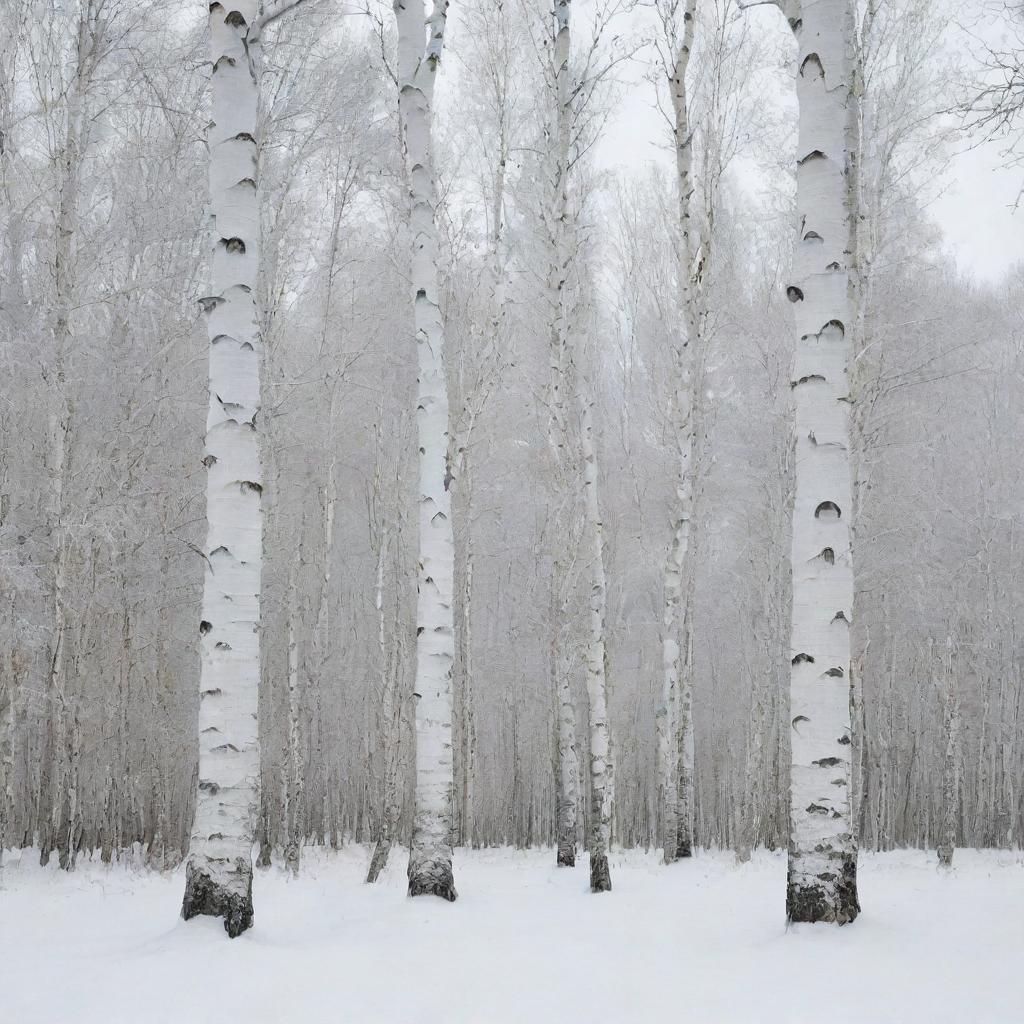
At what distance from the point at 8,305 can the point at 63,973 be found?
820 centimetres

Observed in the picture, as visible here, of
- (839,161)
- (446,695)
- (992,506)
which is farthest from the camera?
(992,506)

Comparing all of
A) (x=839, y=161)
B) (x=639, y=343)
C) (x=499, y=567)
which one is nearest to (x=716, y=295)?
(x=639, y=343)

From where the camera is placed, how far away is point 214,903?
174 inches

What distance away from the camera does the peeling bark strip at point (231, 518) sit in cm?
451

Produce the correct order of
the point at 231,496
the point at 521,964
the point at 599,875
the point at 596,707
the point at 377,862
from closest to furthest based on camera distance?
the point at 521,964 → the point at 231,496 → the point at 599,875 → the point at 596,707 → the point at 377,862

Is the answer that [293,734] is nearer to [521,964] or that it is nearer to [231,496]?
[231,496]

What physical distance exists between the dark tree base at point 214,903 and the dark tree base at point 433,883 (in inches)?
81.5

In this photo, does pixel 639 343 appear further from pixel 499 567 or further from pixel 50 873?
pixel 50 873

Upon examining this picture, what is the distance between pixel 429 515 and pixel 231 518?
232 cm

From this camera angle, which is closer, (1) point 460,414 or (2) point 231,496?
(2) point 231,496

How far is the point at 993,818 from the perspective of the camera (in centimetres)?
1939

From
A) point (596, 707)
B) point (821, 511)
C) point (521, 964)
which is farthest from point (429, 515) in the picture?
point (521, 964)

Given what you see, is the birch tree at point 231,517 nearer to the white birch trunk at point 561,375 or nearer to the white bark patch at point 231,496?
the white bark patch at point 231,496

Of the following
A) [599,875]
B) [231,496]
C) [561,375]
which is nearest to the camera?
[231,496]
